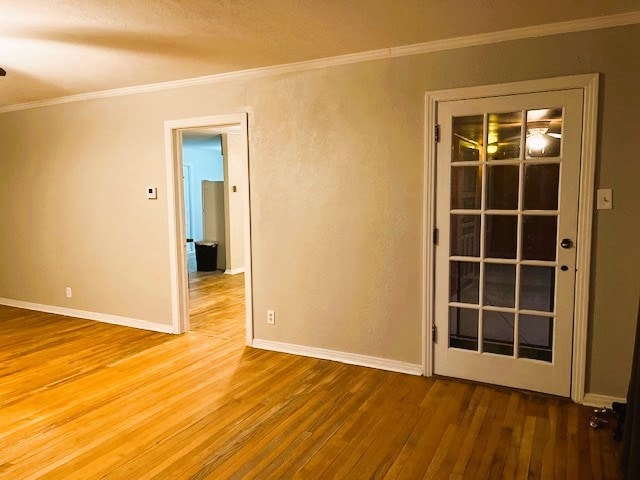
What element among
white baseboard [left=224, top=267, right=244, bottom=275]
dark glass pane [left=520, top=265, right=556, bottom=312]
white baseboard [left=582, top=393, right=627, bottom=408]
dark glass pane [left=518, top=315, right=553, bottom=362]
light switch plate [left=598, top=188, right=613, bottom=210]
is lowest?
white baseboard [left=582, top=393, right=627, bottom=408]

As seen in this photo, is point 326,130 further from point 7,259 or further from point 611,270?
point 7,259

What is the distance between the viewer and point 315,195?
371 cm

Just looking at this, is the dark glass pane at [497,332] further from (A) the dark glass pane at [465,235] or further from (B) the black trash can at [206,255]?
(B) the black trash can at [206,255]

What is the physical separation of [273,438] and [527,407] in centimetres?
158

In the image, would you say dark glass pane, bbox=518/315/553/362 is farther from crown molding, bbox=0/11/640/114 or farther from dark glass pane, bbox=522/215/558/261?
crown molding, bbox=0/11/640/114

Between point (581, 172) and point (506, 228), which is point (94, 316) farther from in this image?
point (581, 172)

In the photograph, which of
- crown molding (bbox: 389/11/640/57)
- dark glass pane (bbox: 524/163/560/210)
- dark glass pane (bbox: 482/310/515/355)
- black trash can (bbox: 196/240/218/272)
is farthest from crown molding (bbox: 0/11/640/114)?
black trash can (bbox: 196/240/218/272)

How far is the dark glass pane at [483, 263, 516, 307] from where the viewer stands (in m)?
3.10

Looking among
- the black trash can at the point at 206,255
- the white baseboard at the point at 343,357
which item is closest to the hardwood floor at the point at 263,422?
the white baseboard at the point at 343,357

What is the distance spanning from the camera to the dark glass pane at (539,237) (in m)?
2.97

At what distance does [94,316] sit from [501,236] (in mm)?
4208

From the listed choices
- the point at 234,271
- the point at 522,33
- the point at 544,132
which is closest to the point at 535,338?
the point at 544,132

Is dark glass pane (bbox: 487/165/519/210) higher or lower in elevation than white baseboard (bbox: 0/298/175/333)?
higher

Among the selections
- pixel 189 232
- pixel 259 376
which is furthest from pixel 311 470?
pixel 189 232
